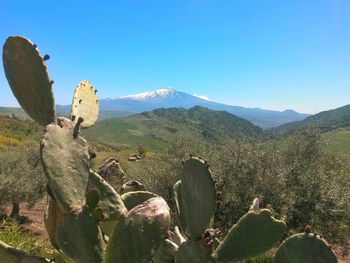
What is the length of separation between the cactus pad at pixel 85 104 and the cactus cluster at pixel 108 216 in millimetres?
101

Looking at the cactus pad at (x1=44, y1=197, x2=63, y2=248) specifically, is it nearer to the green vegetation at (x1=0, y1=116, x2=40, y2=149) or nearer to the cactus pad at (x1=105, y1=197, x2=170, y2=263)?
the cactus pad at (x1=105, y1=197, x2=170, y2=263)

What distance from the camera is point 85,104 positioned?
354 centimetres

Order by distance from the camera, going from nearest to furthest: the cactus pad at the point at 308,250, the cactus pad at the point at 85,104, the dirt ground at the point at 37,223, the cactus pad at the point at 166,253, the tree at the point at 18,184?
the cactus pad at the point at 308,250
the cactus pad at the point at 166,253
the cactus pad at the point at 85,104
the dirt ground at the point at 37,223
the tree at the point at 18,184

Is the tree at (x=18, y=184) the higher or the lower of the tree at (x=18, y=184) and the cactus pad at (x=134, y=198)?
the lower

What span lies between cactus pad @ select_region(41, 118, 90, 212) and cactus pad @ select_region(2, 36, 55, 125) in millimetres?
257

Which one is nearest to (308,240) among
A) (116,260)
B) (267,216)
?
(267,216)

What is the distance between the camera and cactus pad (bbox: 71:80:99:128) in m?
3.40

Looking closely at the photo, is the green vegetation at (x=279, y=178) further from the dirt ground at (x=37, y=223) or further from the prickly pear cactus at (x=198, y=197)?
the prickly pear cactus at (x=198, y=197)

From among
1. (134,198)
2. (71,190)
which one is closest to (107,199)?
(71,190)

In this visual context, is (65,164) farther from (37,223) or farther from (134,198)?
(37,223)

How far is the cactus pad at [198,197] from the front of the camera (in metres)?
2.74

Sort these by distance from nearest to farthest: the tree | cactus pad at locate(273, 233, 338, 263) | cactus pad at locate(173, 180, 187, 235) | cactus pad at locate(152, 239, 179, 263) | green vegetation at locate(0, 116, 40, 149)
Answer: cactus pad at locate(273, 233, 338, 263), cactus pad at locate(152, 239, 179, 263), cactus pad at locate(173, 180, 187, 235), the tree, green vegetation at locate(0, 116, 40, 149)

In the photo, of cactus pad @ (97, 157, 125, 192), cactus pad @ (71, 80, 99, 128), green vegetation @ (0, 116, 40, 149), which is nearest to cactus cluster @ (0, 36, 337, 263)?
cactus pad @ (71, 80, 99, 128)

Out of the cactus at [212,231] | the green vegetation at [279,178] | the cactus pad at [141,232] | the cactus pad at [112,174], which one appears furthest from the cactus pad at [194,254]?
the green vegetation at [279,178]
